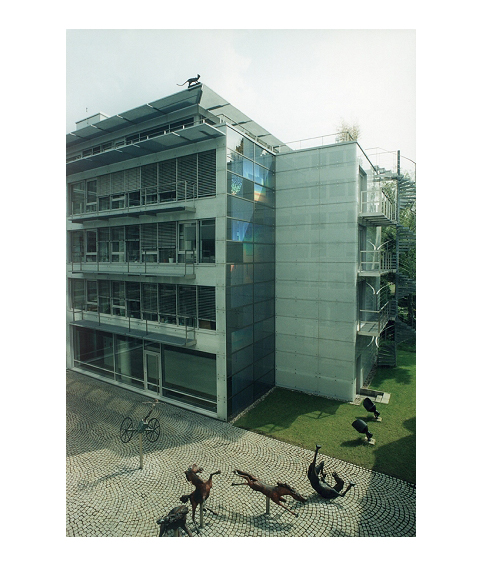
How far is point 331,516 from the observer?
668 centimetres

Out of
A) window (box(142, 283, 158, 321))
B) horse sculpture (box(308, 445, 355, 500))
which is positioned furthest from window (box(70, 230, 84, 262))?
horse sculpture (box(308, 445, 355, 500))

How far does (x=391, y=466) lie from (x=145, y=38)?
10.6m


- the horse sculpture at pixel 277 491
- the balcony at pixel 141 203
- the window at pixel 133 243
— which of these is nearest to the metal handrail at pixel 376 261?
the balcony at pixel 141 203

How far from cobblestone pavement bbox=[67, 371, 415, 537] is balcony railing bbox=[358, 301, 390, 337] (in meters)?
4.80

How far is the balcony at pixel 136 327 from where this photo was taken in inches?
441

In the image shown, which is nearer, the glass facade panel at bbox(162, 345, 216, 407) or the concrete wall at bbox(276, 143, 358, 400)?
the glass facade panel at bbox(162, 345, 216, 407)

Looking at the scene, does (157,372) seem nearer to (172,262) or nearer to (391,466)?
(172,262)

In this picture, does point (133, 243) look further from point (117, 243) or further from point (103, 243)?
point (103, 243)

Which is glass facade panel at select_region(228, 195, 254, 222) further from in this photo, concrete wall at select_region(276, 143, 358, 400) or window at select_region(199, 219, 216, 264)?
concrete wall at select_region(276, 143, 358, 400)

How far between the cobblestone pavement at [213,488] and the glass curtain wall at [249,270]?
1.94m

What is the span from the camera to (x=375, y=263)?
1366 centimetres

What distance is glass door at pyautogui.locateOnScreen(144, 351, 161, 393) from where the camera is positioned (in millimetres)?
12234

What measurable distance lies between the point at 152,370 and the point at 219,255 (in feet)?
16.8

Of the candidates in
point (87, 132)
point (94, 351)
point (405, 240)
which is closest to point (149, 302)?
point (94, 351)
